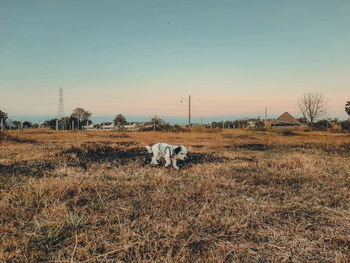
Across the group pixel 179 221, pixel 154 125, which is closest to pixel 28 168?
pixel 179 221

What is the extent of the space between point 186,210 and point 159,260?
958 millimetres

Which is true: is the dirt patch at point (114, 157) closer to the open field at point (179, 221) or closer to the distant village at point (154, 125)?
the open field at point (179, 221)

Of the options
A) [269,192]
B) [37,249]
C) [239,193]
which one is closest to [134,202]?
[37,249]

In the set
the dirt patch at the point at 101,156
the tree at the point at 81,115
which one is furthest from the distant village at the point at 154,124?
the dirt patch at the point at 101,156

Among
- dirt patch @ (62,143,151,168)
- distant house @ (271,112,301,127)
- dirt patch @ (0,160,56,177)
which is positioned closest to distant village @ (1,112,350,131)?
distant house @ (271,112,301,127)

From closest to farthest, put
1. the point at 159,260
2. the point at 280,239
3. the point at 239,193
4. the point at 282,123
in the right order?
the point at 159,260
the point at 280,239
the point at 239,193
the point at 282,123

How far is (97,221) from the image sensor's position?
6.98 feet

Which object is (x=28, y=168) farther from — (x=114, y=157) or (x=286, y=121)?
(x=286, y=121)

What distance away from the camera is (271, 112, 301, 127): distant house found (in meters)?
57.5

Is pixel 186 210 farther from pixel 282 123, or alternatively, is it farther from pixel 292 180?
pixel 282 123

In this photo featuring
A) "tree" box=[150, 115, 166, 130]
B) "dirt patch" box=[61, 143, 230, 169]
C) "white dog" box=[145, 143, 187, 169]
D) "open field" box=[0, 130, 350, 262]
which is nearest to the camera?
"open field" box=[0, 130, 350, 262]

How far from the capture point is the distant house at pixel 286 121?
57513mm

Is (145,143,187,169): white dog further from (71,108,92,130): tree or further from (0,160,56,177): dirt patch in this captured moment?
(71,108,92,130): tree

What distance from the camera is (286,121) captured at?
193 ft
